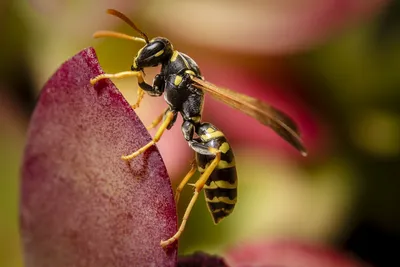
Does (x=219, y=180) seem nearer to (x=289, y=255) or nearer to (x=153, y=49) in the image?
(x=153, y=49)

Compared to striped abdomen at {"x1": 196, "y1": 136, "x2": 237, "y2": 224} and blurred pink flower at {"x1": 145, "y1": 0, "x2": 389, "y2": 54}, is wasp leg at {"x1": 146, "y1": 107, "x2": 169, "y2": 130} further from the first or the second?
blurred pink flower at {"x1": 145, "y1": 0, "x2": 389, "y2": 54}

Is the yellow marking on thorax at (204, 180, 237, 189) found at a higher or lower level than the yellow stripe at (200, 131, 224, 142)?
lower

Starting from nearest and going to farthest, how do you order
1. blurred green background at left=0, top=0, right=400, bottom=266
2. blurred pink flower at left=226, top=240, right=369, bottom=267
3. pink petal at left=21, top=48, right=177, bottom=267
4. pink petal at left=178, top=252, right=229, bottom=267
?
pink petal at left=21, top=48, right=177, bottom=267, pink petal at left=178, top=252, right=229, bottom=267, blurred pink flower at left=226, top=240, right=369, bottom=267, blurred green background at left=0, top=0, right=400, bottom=266

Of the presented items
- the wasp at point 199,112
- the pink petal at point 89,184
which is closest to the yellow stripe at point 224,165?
the wasp at point 199,112

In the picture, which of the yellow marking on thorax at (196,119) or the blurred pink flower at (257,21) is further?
the blurred pink flower at (257,21)

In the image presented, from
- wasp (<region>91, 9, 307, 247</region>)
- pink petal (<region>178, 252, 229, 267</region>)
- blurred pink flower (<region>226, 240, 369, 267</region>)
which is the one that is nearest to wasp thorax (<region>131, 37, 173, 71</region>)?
wasp (<region>91, 9, 307, 247</region>)

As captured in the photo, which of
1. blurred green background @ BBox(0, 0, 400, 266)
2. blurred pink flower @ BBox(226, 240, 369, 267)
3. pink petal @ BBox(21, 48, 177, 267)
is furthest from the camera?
blurred green background @ BBox(0, 0, 400, 266)

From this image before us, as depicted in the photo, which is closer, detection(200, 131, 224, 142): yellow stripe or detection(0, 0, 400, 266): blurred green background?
detection(200, 131, 224, 142): yellow stripe

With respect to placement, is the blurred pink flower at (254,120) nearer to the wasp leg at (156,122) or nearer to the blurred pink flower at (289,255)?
the blurred pink flower at (289,255)
